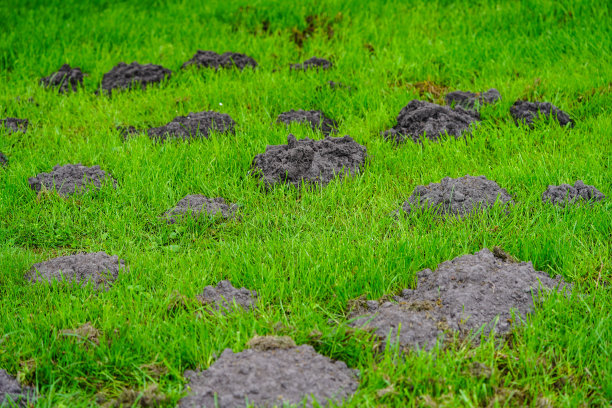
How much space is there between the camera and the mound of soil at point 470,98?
5.91 meters

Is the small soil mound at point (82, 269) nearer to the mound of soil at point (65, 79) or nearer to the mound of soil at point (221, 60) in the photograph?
the mound of soil at point (65, 79)

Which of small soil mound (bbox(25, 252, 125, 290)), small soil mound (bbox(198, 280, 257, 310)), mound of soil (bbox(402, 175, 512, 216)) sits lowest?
small soil mound (bbox(25, 252, 125, 290))

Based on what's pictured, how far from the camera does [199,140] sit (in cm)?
549

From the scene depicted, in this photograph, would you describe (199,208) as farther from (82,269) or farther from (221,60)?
(221,60)

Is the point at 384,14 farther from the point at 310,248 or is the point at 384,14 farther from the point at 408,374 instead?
the point at 408,374

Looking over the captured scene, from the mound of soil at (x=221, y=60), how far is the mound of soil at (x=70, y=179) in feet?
8.84

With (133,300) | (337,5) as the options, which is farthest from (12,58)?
(133,300)

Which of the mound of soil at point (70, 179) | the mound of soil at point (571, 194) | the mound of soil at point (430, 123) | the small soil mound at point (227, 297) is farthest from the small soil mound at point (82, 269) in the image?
the mound of soil at point (571, 194)

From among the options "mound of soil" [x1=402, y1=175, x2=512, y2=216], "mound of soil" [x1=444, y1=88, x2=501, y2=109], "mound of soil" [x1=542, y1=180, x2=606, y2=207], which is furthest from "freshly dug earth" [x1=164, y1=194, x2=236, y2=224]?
"mound of soil" [x1=444, y1=88, x2=501, y2=109]

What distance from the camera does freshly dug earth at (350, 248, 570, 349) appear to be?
3062mm

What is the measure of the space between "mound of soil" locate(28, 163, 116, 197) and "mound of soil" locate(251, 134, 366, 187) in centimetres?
128

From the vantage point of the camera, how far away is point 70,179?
4809 millimetres

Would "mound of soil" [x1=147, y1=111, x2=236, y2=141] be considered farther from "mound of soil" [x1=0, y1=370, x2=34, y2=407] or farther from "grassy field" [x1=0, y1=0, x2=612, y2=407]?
"mound of soil" [x1=0, y1=370, x2=34, y2=407]

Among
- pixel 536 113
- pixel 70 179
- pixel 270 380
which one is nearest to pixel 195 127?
pixel 70 179
